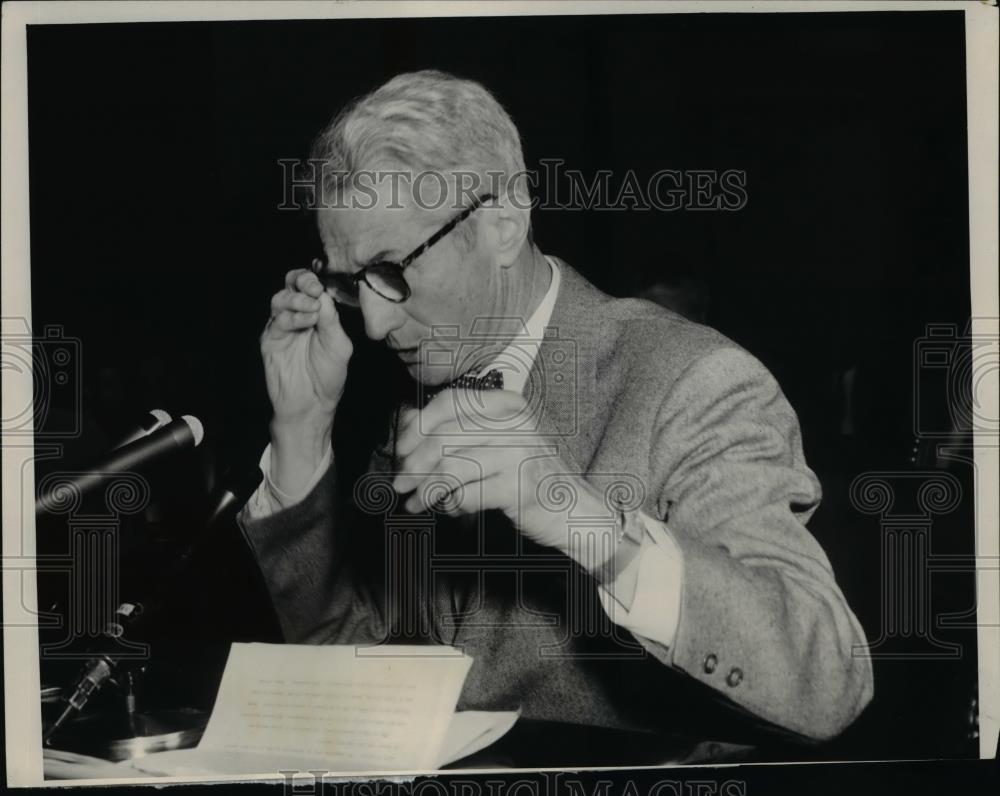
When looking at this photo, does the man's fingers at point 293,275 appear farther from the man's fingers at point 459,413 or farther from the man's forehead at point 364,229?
the man's fingers at point 459,413

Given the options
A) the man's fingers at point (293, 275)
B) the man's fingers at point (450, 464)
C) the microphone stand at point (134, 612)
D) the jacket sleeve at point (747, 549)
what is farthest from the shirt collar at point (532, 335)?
the microphone stand at point (134, 612)

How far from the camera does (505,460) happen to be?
5.59ft

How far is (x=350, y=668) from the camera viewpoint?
68.9 inches

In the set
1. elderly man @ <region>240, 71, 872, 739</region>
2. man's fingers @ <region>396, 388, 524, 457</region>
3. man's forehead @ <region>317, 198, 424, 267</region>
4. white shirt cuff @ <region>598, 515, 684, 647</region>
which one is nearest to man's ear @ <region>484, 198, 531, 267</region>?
elderly man @ <region>240, 71, 872, 739</region>

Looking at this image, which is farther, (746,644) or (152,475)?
(152,475)

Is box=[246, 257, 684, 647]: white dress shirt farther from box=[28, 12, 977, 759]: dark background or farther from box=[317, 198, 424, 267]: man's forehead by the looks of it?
box=[317, 198, 424, 267]: man's forehead

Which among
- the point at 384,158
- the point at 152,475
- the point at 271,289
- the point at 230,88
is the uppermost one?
the point at 230,88

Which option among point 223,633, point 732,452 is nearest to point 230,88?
point 223,633

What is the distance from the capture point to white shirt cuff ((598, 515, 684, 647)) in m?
1.64

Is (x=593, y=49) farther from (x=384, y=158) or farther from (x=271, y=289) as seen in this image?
(x=271, y=289)

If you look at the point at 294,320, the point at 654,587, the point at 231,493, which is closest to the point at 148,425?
the point at 231,493

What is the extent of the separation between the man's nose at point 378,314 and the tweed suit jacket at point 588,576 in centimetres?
12

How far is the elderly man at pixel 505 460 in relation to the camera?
1681 mm

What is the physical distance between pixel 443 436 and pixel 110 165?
0.72 meters
